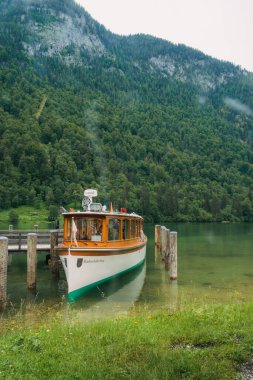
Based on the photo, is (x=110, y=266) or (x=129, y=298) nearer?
(x=129, y=298)

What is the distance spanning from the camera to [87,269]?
65.8 ft

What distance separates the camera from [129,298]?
776 inches

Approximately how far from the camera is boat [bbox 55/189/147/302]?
19.4 m

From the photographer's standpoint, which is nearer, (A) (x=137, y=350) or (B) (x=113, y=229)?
(A) (x=137, y=350)

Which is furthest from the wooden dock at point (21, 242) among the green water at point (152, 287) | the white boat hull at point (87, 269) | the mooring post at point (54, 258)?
the white boat hull at point (87, 269)

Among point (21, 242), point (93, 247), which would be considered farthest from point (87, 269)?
point (21, 242)

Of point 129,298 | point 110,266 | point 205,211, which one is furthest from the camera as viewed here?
point 205,211

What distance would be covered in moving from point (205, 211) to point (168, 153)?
195ft

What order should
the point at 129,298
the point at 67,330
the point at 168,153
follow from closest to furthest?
the point at 67,330
the point at 129,298
the point at 168,153

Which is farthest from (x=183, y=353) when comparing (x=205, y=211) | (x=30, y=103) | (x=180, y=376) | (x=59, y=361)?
(x=30, y=103)

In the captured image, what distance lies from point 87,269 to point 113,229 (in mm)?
4028

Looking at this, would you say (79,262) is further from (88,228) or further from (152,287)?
(152,287)

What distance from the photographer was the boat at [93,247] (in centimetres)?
1939

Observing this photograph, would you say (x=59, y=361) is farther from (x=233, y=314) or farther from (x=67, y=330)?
(x=233, y=314)
